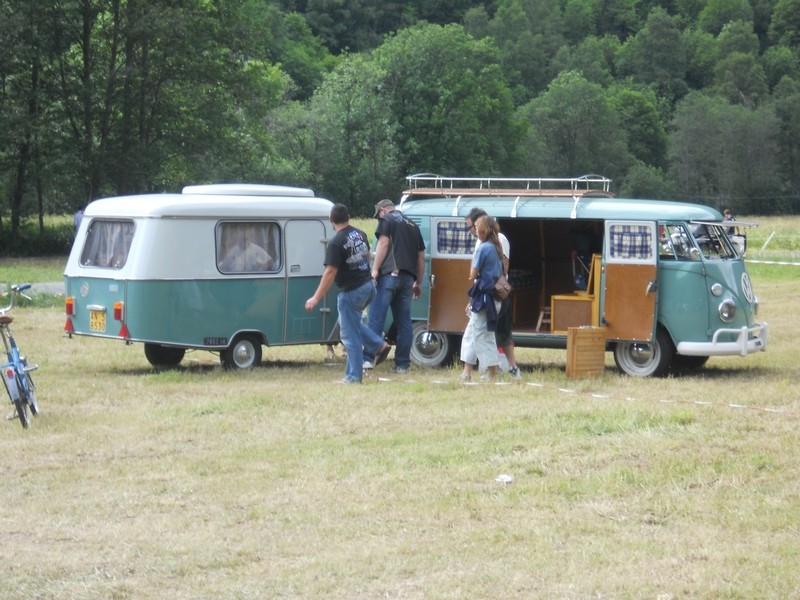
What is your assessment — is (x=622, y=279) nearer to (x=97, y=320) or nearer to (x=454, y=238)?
(x=454, y=238)

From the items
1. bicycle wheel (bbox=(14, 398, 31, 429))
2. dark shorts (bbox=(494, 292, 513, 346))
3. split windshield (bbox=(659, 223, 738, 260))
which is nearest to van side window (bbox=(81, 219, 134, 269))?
bicycle wheel (bbox=(14, 398, 31, 429))

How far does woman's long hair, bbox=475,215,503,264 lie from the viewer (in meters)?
13.3

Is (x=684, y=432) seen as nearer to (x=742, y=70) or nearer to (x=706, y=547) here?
(x=706, y=547)

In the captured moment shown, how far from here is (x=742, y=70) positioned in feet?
370

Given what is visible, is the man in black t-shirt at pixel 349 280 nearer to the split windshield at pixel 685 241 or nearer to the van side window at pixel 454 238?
the van side window at pixel 454 238

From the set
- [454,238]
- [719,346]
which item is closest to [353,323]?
[454,238]

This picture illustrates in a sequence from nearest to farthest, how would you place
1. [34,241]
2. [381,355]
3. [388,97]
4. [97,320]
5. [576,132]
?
[97,320] < [381,355] < [34,241] < [388,97] < [576,132]

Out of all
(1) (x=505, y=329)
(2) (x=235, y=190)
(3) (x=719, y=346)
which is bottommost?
(3) (x=719, y=346)

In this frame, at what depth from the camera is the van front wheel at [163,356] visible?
15.0 metres

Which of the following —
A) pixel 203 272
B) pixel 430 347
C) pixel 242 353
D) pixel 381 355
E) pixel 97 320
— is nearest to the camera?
pixel 97 320

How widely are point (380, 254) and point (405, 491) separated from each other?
6.07 meters

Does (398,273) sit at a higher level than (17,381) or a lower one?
higher

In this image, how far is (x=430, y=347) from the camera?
49.5 feet

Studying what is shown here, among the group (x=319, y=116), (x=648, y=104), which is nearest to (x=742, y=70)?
(x=648, y=104)
